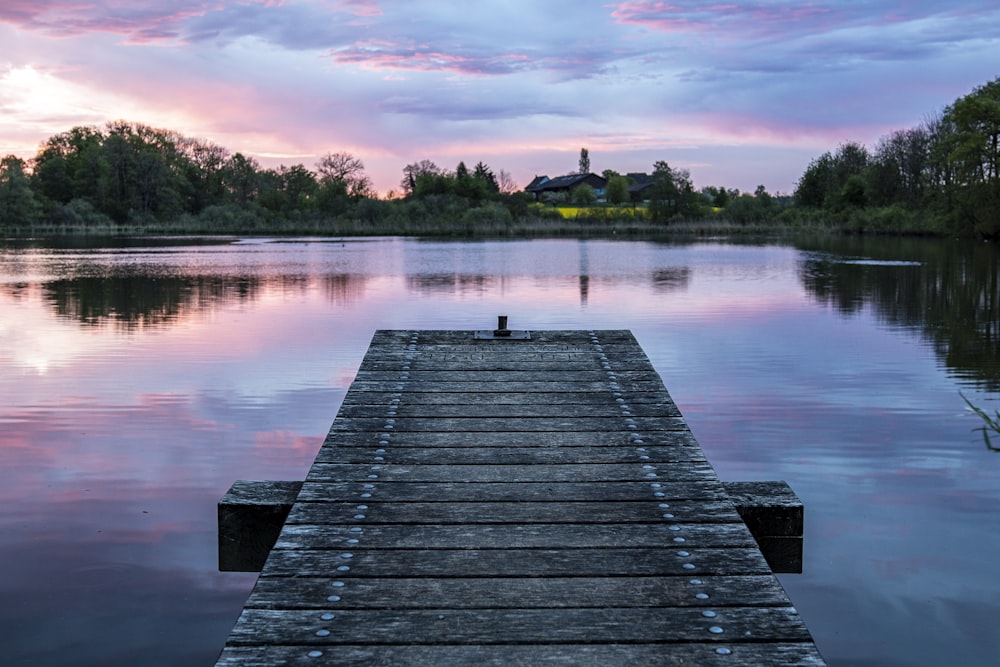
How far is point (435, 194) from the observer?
236ft

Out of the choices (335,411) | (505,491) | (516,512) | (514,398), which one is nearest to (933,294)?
(335,411)

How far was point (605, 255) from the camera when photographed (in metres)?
35.3

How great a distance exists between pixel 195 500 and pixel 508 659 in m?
3.69

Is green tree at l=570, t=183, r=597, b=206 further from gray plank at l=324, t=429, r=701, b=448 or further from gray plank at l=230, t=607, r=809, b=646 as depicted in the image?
gray plank at l=230, t=607, r=809, b=646

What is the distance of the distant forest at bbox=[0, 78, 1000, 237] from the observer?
49094 millimetres

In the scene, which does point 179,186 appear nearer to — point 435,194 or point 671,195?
point 435,194

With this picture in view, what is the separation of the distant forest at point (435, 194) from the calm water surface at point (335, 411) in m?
29.4

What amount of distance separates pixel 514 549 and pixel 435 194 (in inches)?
2744

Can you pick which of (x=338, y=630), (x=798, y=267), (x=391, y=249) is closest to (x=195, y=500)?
(x=338, y=630)

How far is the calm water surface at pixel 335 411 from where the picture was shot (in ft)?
14.2

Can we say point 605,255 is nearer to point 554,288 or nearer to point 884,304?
point 554,288

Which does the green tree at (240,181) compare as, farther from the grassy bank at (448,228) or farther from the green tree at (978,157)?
the green tree at (978,157)

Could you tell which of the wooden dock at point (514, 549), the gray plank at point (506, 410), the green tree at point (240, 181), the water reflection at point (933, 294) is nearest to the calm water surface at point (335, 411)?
the water reflection at point (933, 294)

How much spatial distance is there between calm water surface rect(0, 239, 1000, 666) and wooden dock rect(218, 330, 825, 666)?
0.93m
